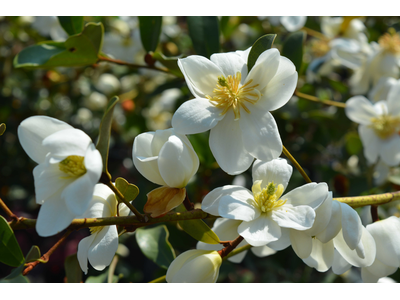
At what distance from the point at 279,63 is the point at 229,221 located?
1.05 ft

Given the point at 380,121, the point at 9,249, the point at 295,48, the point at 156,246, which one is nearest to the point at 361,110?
the point at 380,121

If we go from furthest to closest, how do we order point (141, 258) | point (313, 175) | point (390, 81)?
point (141, 258), point (313, 175), point (390, 81)

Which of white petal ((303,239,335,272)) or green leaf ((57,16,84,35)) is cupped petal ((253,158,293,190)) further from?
green leaf ((57,16,84,35))

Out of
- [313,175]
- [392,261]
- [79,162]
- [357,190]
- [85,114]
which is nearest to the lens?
[79,162]

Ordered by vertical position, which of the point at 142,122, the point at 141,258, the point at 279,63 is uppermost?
the point at 279,63

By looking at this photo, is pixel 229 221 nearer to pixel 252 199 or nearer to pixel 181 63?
pixel 252 199

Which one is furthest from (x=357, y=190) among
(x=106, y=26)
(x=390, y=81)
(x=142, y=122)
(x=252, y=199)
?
(x=106, y=26)

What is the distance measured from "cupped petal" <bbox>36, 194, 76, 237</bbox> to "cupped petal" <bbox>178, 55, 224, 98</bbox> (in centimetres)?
29

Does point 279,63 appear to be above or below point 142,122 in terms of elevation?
above

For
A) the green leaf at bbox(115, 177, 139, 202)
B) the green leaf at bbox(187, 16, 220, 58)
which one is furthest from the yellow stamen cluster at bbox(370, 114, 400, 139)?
the green leaf at bbox(115, 177, 139, 202)

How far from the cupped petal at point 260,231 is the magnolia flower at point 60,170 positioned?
257 millimetres

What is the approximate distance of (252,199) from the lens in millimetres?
646

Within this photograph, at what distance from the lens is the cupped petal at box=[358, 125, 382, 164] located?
1102mm

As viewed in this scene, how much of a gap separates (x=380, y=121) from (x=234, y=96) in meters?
0.67
